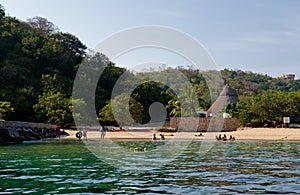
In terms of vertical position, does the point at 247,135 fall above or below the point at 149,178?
above

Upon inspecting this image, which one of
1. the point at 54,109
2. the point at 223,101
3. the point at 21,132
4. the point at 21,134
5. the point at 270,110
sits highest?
the point at 223,101

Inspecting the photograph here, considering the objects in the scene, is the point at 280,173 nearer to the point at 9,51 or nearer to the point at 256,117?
the point at 256,117

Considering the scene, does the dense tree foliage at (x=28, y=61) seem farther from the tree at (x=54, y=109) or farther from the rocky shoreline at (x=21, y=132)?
the rocky shoreline at (x=21, y=132)

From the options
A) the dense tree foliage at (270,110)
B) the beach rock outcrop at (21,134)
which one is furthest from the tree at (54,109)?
the dense tree foliage at (270,110)

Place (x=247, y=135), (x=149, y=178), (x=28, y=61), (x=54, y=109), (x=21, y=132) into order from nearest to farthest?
(x=149, y=178), (x=21, y=132), (x=247, y=135), (x=54, y=109), (x=28, y=61)

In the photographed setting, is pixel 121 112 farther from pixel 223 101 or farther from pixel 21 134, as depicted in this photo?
pixel 223 101

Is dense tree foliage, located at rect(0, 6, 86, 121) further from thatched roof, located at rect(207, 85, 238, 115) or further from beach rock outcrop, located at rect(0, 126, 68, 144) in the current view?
thatched roof, located at rect(207, 85, 238, 115)

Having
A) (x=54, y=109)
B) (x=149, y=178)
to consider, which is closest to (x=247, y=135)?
(x=54, y=109)

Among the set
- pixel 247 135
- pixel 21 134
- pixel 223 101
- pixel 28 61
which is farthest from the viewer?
pixel 223 101

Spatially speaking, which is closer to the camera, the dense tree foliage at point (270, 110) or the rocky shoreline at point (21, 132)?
the rocky shoreline at point (21, 132)

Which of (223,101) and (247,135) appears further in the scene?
(223,101)

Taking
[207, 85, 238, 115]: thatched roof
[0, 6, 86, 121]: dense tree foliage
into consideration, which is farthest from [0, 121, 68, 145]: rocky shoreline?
[207, 85, 238, 115]: thatched roof

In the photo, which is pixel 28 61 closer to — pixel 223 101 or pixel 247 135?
pixel 223 101

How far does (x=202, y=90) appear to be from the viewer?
83312 mm
